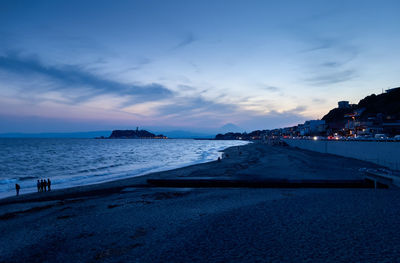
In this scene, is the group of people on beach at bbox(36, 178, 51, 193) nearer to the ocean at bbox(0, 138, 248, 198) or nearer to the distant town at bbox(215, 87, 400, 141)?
the ocean at bbox(0, 138, 248, 198)

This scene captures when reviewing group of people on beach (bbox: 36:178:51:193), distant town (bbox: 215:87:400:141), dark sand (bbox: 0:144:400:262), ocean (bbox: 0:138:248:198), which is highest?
distant town (bbox: 215:87:400:141)

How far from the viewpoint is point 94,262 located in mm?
5406

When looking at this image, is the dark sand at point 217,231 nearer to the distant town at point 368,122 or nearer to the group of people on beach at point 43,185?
the group of people on beach at point 43,185

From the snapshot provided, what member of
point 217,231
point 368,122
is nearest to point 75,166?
point 217,231

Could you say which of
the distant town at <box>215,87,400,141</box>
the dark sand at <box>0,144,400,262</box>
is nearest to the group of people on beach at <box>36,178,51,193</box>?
the dark sand at <box>0,144,400,262</box>

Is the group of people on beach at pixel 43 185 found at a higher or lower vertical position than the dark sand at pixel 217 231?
lower

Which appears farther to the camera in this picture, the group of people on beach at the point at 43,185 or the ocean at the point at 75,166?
the ocean at the point at 75,166

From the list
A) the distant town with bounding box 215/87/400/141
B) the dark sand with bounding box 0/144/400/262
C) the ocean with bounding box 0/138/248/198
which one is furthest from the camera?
the distant town with bounding box 215/87/400/141

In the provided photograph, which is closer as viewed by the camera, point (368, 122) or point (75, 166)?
point (75, 166)

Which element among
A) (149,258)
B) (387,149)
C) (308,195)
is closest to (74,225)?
(149,258)

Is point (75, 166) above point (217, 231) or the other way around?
the other way around

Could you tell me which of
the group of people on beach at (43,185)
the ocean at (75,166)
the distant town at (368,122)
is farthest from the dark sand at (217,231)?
the distant town at (368,122)

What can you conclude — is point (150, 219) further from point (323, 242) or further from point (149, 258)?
point (323, 242)

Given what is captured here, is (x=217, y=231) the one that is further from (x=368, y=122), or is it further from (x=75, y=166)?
(x=368, y=122)
